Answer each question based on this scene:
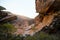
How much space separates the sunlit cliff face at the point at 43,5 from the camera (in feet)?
60.7

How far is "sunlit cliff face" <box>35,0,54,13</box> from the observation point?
18.5m

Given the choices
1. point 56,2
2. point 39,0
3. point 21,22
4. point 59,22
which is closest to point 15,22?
point 21,22

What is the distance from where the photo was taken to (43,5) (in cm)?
1888

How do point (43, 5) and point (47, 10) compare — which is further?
point (47, 10)

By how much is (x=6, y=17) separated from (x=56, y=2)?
228 inches

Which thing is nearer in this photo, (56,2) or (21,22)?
(56,2)

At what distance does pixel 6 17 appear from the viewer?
2133 centimetres

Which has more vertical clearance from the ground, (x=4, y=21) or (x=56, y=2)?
(x=56, y=2)

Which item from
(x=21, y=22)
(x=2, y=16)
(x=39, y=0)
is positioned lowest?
(x=21, y=22)

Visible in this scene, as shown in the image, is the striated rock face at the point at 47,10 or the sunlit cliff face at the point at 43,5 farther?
the sunlit cliff face at the point at 43,5

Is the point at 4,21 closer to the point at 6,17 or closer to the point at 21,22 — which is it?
the point at 6,17

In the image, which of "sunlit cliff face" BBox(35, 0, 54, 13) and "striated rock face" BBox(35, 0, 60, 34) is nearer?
"striated rock face" BBox(35, 0, 60, 34)

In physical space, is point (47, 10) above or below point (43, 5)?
below

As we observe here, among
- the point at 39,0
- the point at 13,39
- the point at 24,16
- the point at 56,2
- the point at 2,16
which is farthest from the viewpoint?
the point at 24,16
